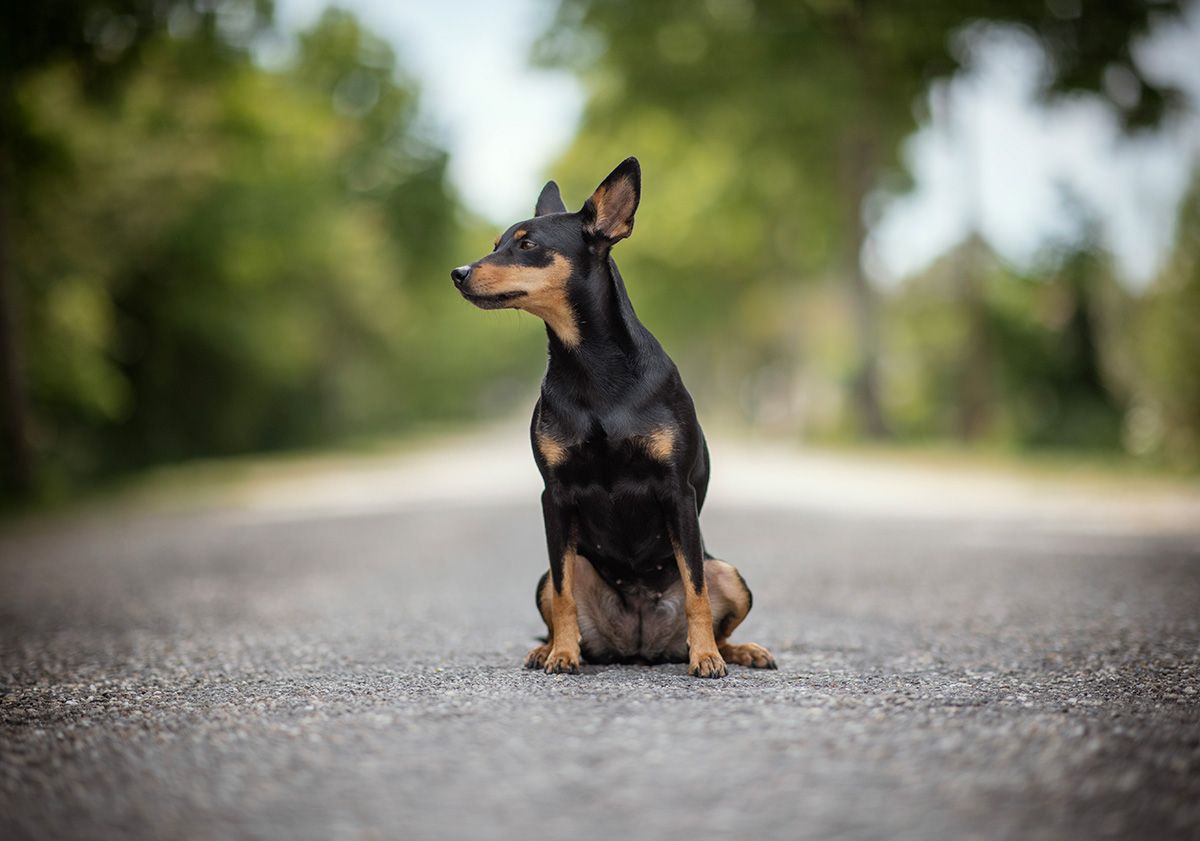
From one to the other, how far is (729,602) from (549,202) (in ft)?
6.60

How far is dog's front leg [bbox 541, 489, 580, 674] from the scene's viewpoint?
13.5 ft

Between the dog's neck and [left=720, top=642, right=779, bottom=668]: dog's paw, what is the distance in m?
1.23

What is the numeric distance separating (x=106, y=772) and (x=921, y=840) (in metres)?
2.22

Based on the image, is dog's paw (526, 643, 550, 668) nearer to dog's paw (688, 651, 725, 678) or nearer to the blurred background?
dog's paw (688, 651, 725, 678)

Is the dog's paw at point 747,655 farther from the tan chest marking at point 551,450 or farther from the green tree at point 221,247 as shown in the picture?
the green tree at point 221,247

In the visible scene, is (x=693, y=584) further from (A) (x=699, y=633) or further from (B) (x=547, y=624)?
(B) (x=547, y=624)

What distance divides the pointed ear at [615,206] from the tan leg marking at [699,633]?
1309mm

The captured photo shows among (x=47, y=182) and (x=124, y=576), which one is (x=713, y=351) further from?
(x=124, y=576)

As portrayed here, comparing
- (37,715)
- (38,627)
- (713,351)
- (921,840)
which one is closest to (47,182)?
(38,627)

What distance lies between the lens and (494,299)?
4152 mm

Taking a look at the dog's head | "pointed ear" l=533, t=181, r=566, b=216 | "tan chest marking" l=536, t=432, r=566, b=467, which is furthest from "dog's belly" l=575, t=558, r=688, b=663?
"pointed ear" l=533, t=181, r=566, b=216

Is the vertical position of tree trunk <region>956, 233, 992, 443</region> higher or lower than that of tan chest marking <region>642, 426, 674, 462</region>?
higher

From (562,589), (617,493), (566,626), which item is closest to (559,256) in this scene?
(617,493)

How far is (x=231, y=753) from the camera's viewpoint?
3115 millimetres
